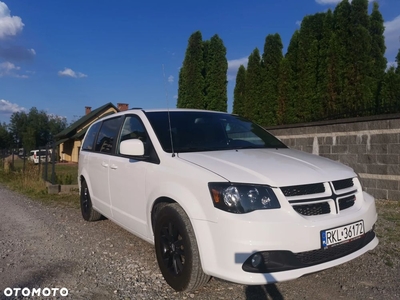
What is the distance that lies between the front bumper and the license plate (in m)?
0.05

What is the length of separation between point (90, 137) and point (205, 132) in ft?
8.83

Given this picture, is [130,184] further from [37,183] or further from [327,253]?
→ [37,183]

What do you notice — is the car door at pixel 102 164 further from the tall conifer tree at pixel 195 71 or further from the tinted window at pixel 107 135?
the tall conifer tree at pixel 195 71

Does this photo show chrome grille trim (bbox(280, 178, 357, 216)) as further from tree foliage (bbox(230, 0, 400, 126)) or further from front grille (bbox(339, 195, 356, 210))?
tree foliage (bbox(230, 0, 400, 126))

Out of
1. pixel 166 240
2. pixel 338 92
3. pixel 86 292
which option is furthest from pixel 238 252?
pixel 338 92

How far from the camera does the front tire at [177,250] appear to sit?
2932mm

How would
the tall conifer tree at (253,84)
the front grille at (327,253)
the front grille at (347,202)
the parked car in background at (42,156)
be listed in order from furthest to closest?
the tall conifer tree at (253,84) < the parked car in background at (42,156) < the front grille at (347,202) < the front grille at (327,253)

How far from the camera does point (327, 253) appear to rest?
9.36 feet

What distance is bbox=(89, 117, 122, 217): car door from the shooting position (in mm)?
4742

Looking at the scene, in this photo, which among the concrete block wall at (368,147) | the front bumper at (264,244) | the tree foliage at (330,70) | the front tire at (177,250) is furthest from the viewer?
the tree foliage at (330,70)

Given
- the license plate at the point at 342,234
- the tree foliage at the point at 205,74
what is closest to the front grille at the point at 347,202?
the license plate at the point at 342,234

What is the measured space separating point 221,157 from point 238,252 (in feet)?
3.10

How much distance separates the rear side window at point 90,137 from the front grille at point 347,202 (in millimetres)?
3937

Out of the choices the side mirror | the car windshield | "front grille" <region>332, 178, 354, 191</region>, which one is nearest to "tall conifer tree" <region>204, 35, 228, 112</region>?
the car windshield
